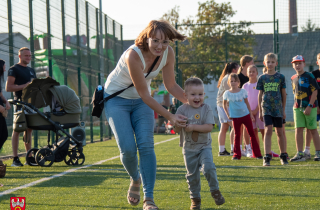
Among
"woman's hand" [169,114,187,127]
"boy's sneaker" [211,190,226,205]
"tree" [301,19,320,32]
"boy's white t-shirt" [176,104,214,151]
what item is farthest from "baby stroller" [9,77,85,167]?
"tree" [301,19,320,32]

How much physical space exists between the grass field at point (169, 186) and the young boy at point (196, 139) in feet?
0.79

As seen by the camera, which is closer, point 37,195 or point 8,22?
point 37,195

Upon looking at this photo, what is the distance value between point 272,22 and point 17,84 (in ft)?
41.6

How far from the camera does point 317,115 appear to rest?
8.70 metres

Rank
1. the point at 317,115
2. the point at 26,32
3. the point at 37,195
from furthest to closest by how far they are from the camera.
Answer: the point at 26,32 < the point at 317,115 < the point at 37,195

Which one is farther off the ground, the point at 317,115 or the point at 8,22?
the point at 8,22

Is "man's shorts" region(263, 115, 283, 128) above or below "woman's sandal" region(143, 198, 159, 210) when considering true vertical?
above

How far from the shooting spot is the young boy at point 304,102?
7.81 metres

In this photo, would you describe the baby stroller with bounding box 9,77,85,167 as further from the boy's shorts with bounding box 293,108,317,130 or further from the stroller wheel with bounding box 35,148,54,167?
the boy's shorts with bounding box 293,108,317,130

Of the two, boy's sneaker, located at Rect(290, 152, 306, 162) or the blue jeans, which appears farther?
boy's sneaker, located at Rect(290, 152, 306, 162)

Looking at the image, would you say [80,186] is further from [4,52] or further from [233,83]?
[4,52]

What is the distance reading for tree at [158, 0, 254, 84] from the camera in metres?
19.6

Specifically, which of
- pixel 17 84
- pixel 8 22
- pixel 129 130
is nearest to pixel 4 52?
pixel 8 22

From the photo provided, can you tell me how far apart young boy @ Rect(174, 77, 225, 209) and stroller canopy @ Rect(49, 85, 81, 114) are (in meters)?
3.87
